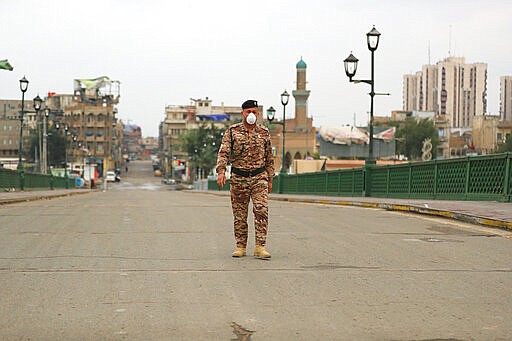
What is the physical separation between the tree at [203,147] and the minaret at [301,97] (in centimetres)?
1466

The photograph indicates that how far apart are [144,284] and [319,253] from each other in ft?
9.47

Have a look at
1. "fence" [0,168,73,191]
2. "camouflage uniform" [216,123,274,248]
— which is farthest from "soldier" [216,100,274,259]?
"fence" [0,168,73,191]

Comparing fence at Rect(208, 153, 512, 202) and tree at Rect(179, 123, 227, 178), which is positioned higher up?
tree at Rect(179, 123, 227, 178)

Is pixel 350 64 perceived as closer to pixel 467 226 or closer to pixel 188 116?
pixel 467 226

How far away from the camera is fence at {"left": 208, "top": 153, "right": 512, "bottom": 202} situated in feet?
58.8

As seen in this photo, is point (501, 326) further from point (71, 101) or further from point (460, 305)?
point (71, 101)

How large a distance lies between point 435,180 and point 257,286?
621 inches

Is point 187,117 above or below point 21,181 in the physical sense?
above

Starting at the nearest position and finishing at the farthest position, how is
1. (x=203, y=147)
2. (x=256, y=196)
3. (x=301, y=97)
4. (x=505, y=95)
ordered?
(x=256, y=196) → (x=203, y=147) → (x=301, y=97) → (x=505, y=95)

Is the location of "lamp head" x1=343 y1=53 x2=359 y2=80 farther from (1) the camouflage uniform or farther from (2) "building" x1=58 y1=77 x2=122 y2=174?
(2) "building" x1=58 y1=77 x2=122 y2=174

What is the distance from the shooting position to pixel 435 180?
21844 millimetres

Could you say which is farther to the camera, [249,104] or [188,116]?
[188,116]

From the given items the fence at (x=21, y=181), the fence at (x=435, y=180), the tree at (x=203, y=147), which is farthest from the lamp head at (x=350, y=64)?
the tree at (x=203, y=147)

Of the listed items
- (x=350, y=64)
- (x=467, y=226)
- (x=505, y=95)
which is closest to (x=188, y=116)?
(x=505, y=95)
